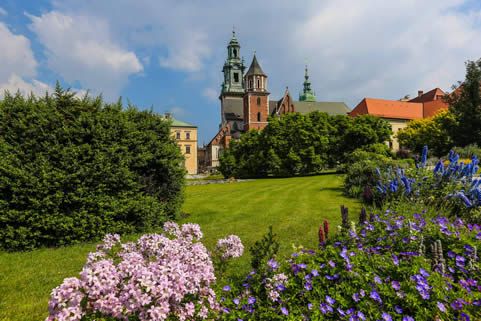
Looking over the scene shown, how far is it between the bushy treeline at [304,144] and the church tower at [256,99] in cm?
3034

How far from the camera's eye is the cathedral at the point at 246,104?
68.3 m

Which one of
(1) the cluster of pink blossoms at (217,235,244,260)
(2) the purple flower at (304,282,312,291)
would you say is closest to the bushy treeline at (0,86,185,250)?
(1) the cluster of pink blossoms at (217,235,244,260)

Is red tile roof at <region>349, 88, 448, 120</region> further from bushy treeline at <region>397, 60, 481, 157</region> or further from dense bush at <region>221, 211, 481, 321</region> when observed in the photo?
dense bush at <region>221, 211, 481, 321</region>

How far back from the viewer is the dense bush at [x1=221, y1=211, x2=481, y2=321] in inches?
91.8

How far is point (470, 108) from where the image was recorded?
31.8 meters

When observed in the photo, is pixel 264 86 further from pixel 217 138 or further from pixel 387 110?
pixel 387 110

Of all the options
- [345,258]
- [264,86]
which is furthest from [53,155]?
[264,86]

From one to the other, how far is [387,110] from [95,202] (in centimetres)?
7017

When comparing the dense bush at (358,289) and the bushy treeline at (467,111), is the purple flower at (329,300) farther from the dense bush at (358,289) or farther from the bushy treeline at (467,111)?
the bushy treeline at (467,111)

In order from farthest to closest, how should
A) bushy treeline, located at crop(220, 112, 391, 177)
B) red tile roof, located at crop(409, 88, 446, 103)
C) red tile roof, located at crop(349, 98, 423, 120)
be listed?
1. red tile roof, located at crop(409, 88, 446, 103)
2. red tile roof, located at crop(349, 98, 423, 120)
3. bushy treeline, located at crop(220, 112, 391, 177)

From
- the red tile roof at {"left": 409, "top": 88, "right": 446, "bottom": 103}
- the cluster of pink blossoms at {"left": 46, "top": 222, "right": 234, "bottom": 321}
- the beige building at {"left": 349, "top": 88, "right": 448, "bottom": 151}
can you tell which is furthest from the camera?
the red tile roof at {"left": 409, "top": 88, "right": 446, "bottom": 103}

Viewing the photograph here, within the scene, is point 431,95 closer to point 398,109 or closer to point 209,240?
point 398,109

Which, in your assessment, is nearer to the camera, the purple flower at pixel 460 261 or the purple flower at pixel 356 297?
the purple flower at pixel 356 297

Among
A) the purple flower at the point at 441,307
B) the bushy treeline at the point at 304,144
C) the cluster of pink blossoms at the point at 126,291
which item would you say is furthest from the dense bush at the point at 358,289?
the bushy treeline at the point at 304,144
